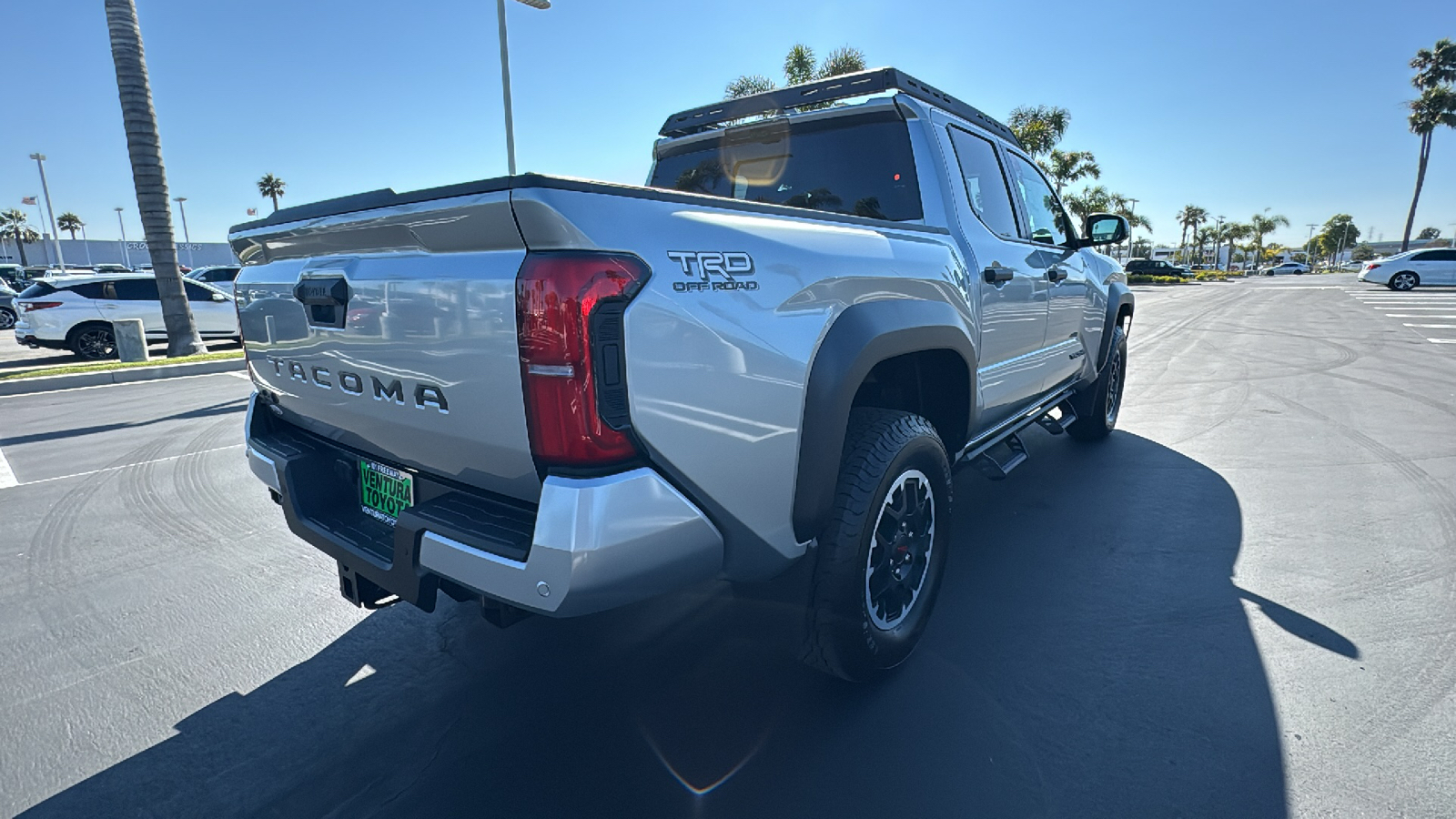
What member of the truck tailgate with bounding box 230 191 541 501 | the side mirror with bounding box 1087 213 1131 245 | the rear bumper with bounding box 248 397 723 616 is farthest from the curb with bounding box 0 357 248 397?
the side mirror with bounding box 1087 213 1131 245

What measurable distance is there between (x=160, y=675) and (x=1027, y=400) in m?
4.13

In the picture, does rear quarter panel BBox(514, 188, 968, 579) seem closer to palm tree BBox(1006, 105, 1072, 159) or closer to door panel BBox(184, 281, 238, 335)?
door panel BBox(184, 281, 238, 335)

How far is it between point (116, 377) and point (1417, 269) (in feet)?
127

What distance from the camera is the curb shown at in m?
8.79

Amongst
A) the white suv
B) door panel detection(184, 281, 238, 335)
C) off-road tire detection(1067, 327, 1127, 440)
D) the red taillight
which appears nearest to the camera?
the red taillight

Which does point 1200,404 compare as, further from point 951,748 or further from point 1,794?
point 1,794

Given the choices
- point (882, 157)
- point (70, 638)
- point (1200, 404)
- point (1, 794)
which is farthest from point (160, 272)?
point (1200, 404)

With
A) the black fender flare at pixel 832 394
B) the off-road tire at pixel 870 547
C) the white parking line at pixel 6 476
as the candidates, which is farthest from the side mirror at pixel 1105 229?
the white parking line at pixel 6 476

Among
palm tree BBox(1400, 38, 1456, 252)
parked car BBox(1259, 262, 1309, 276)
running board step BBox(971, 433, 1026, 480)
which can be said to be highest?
palm tree BBox(1400, 38, 1456, 252)

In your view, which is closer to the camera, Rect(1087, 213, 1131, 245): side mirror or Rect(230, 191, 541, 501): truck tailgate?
Rect(230, 191, 541, 501): truck tailgate

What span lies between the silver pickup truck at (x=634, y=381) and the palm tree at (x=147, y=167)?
422 inches

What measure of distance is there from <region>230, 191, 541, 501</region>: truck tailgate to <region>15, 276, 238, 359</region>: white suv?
11952 mm

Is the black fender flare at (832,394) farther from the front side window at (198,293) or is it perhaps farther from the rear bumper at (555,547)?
the front side window at (198,293)

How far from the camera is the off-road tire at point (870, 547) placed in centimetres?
218
